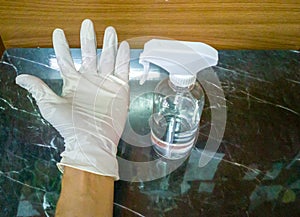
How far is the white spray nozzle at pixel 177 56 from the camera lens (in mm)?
781

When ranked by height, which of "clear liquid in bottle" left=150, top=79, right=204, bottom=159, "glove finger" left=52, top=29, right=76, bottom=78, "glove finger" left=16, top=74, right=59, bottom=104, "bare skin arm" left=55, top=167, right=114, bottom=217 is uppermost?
"glove finger" left=52, top=29, right=76, bottom=78

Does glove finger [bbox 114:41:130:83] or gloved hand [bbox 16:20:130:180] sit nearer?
gloved hand [bbox 16:20:130:180]

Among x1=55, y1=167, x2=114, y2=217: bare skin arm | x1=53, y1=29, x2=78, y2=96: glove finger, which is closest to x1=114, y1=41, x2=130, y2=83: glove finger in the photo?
x1=53, y1=29, x2=78, y2=96: glove finger

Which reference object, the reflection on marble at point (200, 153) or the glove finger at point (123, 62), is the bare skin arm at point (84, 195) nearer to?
the reflection on marble at point (200, 153)

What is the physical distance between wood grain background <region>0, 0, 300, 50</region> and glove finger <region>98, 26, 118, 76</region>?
0.05 meters

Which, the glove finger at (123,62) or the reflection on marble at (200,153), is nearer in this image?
the reflection on marble at (200,153)

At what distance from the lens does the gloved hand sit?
2.22 feet

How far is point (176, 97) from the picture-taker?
815 mm

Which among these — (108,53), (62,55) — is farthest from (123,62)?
(62,55)

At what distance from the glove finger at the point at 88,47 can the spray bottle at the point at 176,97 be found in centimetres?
13

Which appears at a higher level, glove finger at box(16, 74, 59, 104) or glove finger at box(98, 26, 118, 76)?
glove finger at box(98, 26, 118, 76)

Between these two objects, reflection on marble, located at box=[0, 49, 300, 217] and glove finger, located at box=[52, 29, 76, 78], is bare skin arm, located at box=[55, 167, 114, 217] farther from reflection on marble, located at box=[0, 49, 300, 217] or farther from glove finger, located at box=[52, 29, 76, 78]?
glove finger, located at box=[52, 29, 76, 78]

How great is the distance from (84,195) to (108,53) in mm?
341

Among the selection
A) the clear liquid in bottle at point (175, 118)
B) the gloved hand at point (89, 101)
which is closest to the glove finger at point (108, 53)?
the gloved hand at point (89, 101)
